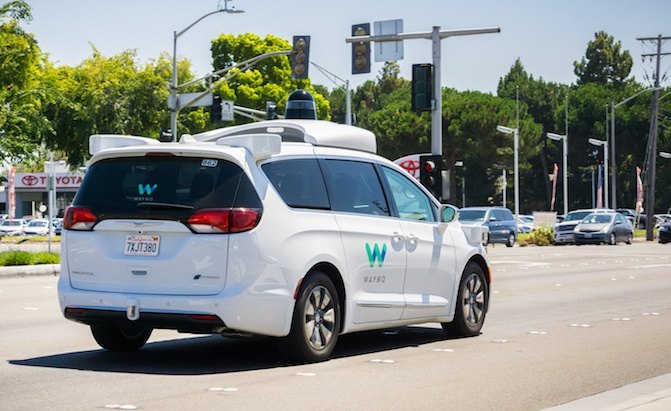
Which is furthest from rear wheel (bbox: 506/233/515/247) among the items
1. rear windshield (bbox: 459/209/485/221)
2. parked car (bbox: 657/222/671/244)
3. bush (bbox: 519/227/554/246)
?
parked car (bbox: 657/222/671/244)

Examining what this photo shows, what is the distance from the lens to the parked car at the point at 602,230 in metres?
52.3

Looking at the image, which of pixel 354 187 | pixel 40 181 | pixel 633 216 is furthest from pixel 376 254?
pixel 40 181

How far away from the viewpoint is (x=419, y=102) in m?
27.0

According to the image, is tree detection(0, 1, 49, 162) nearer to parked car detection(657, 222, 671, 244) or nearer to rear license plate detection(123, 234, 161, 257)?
rear license plate detection(123, 234, 161, 257)

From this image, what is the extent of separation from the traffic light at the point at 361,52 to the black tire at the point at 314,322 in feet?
72.7

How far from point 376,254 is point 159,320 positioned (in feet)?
7.59

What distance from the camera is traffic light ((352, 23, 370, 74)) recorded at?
1268 inches

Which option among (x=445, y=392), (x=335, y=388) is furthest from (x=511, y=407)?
(x=335, y=388)

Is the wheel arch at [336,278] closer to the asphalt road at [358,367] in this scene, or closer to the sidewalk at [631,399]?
the asphalt road at [358,367]

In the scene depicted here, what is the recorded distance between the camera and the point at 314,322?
10.1 m

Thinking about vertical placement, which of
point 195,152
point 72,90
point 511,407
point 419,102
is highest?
point 72,90

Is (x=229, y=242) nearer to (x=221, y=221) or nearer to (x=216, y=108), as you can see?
(x=221, y=221)

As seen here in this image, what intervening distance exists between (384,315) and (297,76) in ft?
82.8

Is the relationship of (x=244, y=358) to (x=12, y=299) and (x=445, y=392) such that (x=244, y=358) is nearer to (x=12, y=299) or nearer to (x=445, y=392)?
(x=445, y=392)
